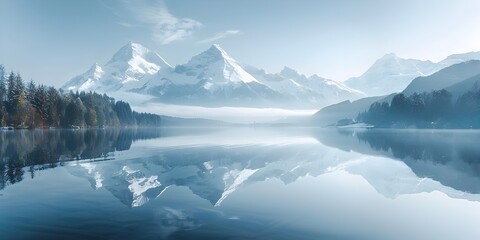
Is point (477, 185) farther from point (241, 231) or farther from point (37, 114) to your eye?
Result: point (37, 114)

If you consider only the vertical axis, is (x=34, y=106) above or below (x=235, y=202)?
above

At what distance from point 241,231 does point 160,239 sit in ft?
12.0

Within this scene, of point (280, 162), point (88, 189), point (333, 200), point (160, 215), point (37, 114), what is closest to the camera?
point (160, 215)

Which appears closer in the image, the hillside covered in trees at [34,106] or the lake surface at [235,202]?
the lake surface at [235,202]

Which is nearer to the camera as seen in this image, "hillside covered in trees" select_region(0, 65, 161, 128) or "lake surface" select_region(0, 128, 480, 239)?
Result: "lake surface" select_region(0, 128, 480, 239)

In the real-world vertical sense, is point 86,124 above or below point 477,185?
above

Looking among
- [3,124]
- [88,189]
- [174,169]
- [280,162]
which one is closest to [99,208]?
[88,189]

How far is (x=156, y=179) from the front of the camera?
30.3 meters

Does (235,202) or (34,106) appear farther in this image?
(34,106)

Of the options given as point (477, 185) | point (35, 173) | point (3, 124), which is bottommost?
point (477, 185)

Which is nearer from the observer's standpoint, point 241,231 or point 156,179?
point 241,231

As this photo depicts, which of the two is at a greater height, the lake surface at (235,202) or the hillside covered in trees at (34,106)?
the hillside covered in trees at (34,106)

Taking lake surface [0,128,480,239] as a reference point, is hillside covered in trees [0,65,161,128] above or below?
above

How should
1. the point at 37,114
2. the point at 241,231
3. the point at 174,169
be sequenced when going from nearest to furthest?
the point at 241,231
the point at 174,169
the point at 37,114
